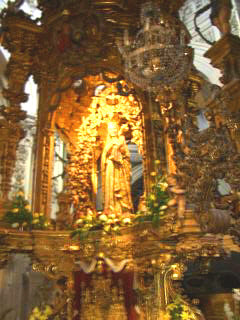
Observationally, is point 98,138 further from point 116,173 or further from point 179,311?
point 179,311

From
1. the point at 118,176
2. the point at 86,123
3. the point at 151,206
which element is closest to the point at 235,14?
the point at 86,123

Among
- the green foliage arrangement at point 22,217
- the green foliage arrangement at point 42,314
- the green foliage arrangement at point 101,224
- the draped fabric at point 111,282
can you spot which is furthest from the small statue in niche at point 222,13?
the green foliage arrangement at point 42,314

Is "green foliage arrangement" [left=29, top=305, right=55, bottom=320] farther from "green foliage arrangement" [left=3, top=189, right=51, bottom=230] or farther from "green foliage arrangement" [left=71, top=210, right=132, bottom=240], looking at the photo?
"green foliage arrangement" [left=3, top=189, right=51, bottom=230]

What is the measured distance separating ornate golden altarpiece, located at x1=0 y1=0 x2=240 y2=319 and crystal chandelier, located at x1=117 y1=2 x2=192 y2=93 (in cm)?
53

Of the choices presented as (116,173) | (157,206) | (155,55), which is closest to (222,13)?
(155,55)

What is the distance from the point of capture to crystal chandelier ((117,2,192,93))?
570cm

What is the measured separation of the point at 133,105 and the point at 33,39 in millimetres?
2758

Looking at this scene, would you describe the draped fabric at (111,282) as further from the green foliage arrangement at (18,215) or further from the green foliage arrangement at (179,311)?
the green foliage arrangement at (18,215)

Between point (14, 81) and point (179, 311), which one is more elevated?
point (14, 81)

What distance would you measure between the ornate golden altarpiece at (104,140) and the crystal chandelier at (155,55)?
0.53 m

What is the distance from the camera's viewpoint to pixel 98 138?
8.37 m

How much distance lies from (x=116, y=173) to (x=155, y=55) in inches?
104

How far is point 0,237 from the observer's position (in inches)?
228

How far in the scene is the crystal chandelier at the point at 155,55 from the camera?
5695mm
